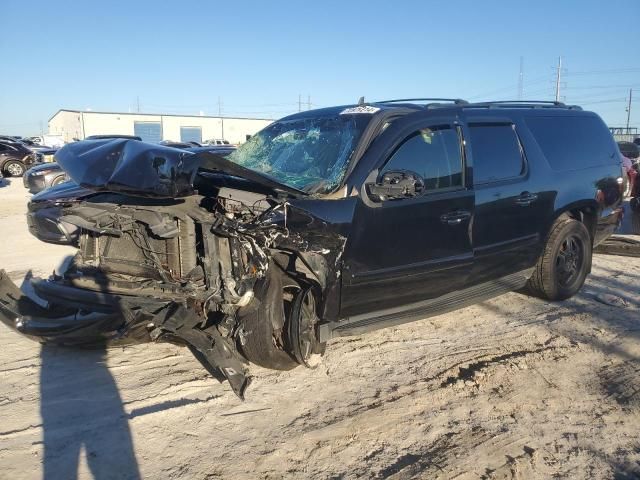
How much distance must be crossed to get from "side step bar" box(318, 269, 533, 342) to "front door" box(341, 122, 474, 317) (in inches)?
2.2

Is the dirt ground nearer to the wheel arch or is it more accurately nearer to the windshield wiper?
the wheel arch

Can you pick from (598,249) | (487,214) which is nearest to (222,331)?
(487,214)

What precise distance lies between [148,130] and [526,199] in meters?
62.5

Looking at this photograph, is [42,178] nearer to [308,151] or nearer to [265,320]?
[308,151]

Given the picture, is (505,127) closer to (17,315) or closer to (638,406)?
(638,406)

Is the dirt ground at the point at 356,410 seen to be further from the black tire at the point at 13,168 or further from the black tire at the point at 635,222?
the black tire at the point at 13,168

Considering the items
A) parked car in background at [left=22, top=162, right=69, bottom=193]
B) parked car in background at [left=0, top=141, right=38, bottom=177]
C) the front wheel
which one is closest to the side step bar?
the front wheel

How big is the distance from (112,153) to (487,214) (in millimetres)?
2908

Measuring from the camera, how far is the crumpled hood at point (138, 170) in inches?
117

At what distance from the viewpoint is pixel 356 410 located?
3273 millimetres

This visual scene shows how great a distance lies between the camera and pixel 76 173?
3.32 meters

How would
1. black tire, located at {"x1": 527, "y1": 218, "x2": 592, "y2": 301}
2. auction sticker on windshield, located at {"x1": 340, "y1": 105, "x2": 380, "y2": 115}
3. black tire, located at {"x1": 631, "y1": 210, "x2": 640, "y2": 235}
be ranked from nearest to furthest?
1. auction sticker on windshield, located at {"x1": 340, "y1": 105, "x2": 380, "y2": 115}
2. black tire, located at {"x1": 527, "y1": 218, "x2": 592, "y2": 301}
3. black tire, located at {"x1": 631, "y1": 210, "x2": 640, "y2": 235}

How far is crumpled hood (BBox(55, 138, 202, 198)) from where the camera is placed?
117 inches

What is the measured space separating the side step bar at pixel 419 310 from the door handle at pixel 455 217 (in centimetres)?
66
